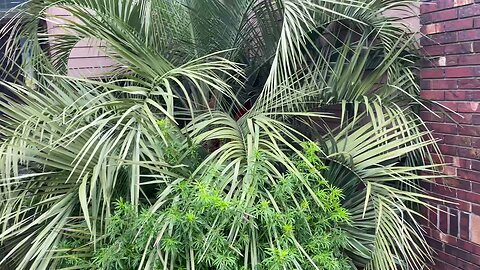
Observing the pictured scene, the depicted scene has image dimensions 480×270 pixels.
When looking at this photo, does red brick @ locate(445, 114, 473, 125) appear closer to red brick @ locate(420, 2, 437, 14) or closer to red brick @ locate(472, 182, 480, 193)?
red brick @ locate(472, 182, 480, 193)

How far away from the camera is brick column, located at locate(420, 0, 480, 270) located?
2627 mm

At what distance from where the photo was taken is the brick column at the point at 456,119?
103 inches

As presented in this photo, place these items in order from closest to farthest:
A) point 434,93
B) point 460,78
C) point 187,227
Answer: point 187,227 < point 460,78 < point 434,93

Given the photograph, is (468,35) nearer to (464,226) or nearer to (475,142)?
(475,142)

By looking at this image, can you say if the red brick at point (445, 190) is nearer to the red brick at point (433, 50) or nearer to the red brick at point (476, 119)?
the red brick at point (476, 119)

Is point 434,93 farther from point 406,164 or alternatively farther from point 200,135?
point 200,135

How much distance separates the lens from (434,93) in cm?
291

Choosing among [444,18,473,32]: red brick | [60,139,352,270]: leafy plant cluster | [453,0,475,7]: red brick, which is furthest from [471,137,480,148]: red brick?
[60,139,352,270]: leafy plant cluster

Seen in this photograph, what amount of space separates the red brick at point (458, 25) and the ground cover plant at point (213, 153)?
244 mm

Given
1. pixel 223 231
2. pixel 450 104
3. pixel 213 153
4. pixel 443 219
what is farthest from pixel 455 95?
pixel 223 231

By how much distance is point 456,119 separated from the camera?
9.04 feet

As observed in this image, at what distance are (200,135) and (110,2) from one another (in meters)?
1.09

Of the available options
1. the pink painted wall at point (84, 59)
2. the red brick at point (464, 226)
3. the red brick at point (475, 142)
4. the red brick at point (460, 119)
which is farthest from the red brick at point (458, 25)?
the pink painted wall at point (84, 59)

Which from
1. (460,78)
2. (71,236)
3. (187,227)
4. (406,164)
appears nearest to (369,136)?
(406,164)
